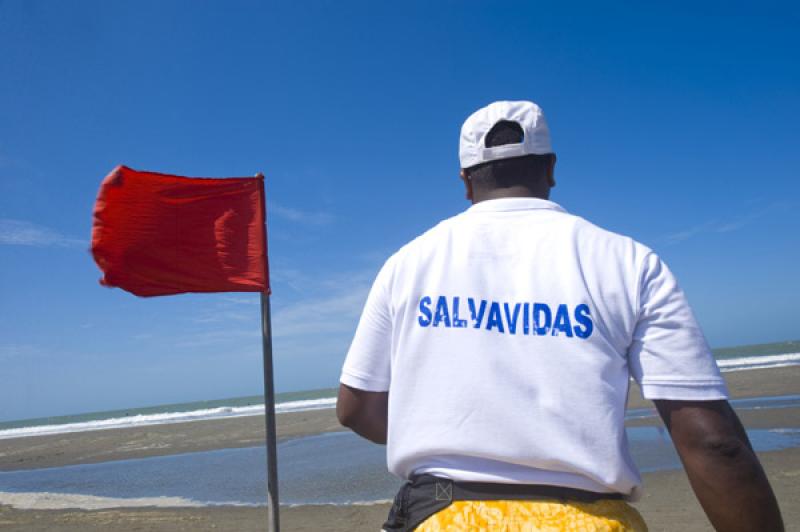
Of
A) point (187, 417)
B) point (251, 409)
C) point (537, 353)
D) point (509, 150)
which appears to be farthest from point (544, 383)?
point (251, 409)

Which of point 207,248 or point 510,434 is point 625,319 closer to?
point 510,434

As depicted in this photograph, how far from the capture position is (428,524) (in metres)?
1.48

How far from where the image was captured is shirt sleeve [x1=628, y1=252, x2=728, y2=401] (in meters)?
1.34

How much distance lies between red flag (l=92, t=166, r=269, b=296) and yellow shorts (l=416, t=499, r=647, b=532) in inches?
143

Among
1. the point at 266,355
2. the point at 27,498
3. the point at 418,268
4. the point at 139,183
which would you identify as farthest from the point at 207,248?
the point at 27,498

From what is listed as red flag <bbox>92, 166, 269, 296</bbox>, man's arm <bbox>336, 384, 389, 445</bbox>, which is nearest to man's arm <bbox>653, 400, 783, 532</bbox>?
man's arm <bbox>336, 384, 389, 445</bbox>

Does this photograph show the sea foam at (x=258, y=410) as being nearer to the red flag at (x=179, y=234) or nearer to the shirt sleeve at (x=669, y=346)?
the red flag at (x=179, y=234)

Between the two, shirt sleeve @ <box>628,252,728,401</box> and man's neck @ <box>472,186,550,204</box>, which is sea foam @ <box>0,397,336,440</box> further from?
shirt sleeve @ <box>628,252,728,401</box>

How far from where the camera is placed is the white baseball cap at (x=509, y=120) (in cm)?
168

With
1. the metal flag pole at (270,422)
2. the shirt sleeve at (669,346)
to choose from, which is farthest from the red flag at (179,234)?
the shirt sleeve at (669,346)

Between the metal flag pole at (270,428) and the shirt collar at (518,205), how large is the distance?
2.93 meters

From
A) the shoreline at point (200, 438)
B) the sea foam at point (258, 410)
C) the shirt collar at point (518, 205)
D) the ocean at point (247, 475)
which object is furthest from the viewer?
the sea foam at point (258, 410)

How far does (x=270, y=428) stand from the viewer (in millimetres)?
4188

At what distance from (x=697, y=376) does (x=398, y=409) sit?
782 millimetres
